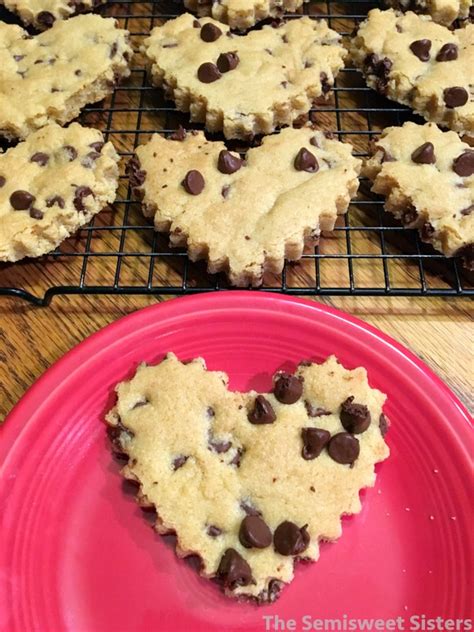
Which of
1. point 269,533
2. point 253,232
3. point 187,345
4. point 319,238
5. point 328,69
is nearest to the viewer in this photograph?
point 269,533

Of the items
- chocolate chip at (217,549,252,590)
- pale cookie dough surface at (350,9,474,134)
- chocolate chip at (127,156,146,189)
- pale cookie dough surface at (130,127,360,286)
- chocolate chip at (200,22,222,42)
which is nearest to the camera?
chocolate chip at (217,549,252,590)

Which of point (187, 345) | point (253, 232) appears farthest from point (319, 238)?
point (187, 345)

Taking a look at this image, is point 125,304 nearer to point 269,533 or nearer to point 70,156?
point 70,156

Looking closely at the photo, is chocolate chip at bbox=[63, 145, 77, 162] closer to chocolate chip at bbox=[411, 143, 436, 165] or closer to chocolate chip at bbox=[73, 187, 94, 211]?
chocolate chip at bbox=[73, 187, 94, 211]

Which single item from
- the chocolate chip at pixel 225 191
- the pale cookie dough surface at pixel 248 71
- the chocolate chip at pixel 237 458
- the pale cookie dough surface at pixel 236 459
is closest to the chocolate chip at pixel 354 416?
the pale cookie dough surface at pixel 236 459

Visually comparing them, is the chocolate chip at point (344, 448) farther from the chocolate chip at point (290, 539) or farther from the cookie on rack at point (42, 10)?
the cookie on rack at point (42, 10)

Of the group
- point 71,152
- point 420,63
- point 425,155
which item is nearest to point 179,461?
point 71,152

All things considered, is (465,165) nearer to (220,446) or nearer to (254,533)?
(220,446)

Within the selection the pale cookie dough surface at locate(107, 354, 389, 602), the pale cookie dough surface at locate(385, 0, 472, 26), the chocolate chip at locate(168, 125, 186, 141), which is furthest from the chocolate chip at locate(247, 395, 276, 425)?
the pale cookie dough surface at locate(385, 0, 472, 26)

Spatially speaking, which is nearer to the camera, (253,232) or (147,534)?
(147,534)
